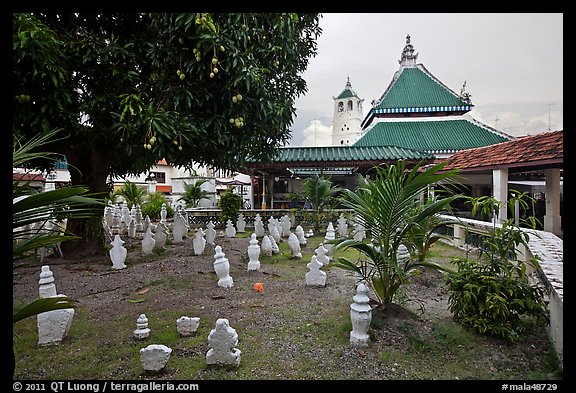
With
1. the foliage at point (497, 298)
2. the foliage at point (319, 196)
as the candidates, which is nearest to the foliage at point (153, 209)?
the foliage at point (319, 196)

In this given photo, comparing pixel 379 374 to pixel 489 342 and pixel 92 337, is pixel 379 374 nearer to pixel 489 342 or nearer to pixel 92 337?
pixel 489 342

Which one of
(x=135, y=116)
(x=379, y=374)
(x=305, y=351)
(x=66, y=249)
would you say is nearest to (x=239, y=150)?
(x=135, y=116)

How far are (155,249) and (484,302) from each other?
271 inches

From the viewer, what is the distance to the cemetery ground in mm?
2652

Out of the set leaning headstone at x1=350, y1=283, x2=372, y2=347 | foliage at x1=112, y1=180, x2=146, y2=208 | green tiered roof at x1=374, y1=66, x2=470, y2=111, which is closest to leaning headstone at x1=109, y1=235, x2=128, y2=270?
leaning headstone at x1=350, y1=283, x2=372, y2=347

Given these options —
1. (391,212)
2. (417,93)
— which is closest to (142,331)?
(391,212)

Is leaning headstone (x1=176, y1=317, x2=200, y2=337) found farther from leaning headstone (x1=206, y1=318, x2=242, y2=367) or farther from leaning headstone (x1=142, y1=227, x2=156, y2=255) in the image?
leaning headstone (x1=142, y1=227, x2=156, y2=255)

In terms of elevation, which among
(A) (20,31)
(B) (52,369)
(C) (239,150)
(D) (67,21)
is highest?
(D) (67,21)

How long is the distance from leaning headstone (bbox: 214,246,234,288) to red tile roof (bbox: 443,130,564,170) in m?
4.49

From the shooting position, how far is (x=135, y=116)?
471 centimetres

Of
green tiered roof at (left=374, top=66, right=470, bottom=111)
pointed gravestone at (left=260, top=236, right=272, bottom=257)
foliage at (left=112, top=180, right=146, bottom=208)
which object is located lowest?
pointed gravestone at (left=260, top=236, right=272, bottom=257)

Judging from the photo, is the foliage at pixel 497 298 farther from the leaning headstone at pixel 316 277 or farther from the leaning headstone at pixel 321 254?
the leaning headstone at pixel 321 254

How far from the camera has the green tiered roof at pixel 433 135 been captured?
15.2 m

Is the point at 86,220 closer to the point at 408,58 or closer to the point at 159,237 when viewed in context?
the point at 159,237
